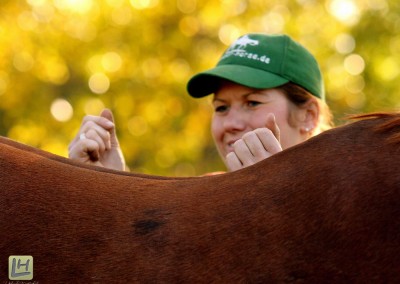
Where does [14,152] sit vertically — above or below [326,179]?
above

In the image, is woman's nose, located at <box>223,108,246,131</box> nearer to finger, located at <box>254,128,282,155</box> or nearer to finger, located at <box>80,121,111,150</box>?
finger, located at <box>80,121,111,150</box>

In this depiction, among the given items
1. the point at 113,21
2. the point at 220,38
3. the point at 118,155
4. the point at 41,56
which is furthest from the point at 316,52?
the point at 118,155

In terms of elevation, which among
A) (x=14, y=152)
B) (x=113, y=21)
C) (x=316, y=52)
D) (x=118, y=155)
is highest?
(x=113, y=21)

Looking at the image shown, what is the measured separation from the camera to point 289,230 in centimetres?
189

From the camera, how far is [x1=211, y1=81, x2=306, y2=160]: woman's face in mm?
3588

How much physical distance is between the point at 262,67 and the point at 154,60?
10262 millimetres

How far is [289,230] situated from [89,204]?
497 millimetres

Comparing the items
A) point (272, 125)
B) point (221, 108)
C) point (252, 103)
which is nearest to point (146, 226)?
point (272, 125)

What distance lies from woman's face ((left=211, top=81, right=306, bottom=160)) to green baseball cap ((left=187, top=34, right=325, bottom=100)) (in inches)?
3.0

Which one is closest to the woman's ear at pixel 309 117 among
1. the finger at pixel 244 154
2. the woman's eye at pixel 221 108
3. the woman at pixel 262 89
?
the woman at pixel 262 89

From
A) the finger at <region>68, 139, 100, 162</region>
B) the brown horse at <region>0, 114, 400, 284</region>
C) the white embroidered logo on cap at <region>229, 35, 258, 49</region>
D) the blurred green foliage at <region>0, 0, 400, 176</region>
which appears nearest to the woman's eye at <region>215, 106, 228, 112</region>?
the white embroidered logo on cap at <region>229, 35, 258, 49</region>

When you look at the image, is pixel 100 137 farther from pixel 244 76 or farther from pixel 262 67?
pixel 262 67

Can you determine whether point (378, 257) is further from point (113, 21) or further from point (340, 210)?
point (113, 21)

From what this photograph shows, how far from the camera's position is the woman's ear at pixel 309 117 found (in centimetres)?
377
